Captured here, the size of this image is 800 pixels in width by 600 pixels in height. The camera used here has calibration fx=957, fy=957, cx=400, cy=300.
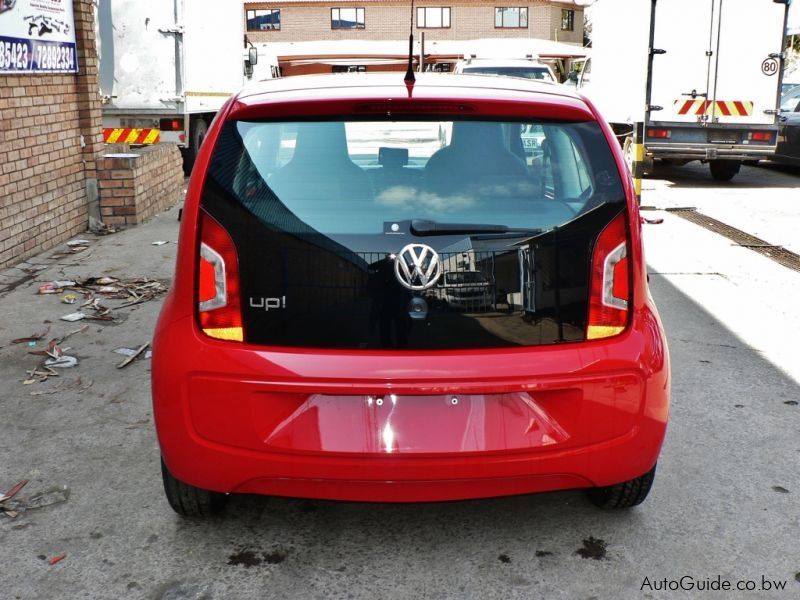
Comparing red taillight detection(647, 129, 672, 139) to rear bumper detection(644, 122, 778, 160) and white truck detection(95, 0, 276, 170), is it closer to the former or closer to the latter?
rear bumper detection(644, 122, 778, 160)

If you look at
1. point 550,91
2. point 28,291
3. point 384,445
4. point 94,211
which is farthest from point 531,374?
point 94,211

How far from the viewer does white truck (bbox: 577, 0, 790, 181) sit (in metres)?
14.4

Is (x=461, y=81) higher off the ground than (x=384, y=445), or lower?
higher

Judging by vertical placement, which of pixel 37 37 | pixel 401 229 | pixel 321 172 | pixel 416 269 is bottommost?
pixel 416 269

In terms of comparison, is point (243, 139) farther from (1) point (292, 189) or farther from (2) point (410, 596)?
(2) point (410, 596)

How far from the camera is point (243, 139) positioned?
10.2 ft

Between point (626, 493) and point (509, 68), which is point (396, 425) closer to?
point (626, 493)

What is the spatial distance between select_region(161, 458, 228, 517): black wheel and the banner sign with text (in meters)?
5.30

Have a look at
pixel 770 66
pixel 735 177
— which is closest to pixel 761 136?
pixel 770 66

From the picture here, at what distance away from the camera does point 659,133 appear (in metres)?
14.7

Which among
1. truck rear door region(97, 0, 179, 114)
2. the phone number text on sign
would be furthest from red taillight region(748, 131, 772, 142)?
the phone number text on sign

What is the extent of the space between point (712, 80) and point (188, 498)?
43.1ft

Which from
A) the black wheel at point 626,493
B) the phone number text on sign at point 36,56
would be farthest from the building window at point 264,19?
the black wheel at point 626,493

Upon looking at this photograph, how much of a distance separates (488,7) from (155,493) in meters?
59.7
